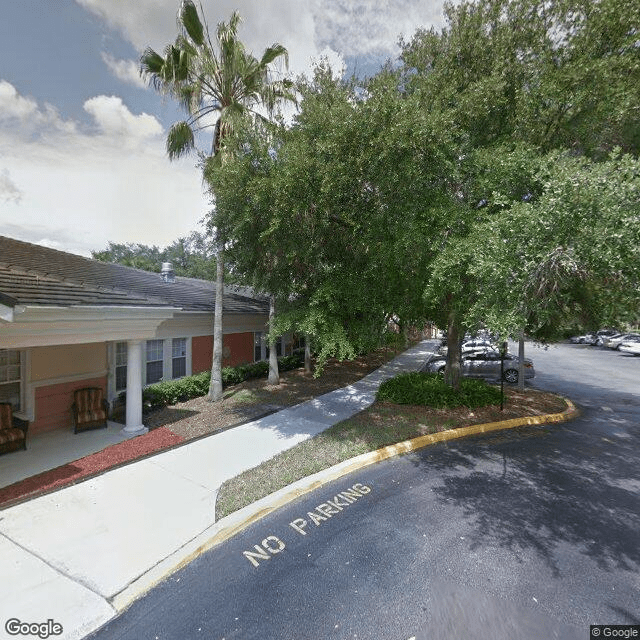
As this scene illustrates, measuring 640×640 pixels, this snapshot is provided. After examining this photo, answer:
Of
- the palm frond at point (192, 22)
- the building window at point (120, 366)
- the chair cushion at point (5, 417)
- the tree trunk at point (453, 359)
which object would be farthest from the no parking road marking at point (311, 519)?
the palm frond at point (192, 22)

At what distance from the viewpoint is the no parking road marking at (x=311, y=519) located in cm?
417

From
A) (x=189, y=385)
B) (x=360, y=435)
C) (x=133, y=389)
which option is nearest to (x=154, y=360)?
(x=189, y=385)

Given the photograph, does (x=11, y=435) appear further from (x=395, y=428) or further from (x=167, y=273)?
(x=167, y=273)

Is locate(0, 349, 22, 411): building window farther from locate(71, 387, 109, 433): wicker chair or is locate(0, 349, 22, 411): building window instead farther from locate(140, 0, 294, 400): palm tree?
locate(140, 0, 294, 400): palm tree

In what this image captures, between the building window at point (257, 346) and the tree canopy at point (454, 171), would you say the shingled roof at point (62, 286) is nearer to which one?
the building window at point (257, 346)

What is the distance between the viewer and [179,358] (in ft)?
39.9

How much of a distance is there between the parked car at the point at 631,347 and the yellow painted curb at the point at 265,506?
23506 millimetres

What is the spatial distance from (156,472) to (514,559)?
578cm

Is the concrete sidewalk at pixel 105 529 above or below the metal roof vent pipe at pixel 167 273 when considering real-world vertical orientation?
below

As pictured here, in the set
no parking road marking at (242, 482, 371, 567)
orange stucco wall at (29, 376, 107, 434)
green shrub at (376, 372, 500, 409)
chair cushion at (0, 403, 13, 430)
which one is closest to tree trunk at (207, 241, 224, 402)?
orange stucco wall at (29, 376, 107, 434)

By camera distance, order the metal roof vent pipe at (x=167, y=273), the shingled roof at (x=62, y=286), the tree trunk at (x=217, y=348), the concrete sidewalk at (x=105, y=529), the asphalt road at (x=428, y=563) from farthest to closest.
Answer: the metal roof vent pipe at (x=167, y=273), the tree trunk at (x=217, y=348), the shingled roof at (x=62, y=286), the concrete sidewalk at (x=105, y=529), the asphalt road at (x=428, y=563)

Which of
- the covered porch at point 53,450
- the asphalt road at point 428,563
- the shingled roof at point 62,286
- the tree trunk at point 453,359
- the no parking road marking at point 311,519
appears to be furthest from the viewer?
the tree trunk at point 453,359

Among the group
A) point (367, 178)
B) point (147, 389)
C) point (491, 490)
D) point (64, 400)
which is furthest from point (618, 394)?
point (64, 400)

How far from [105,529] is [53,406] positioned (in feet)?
17.2
